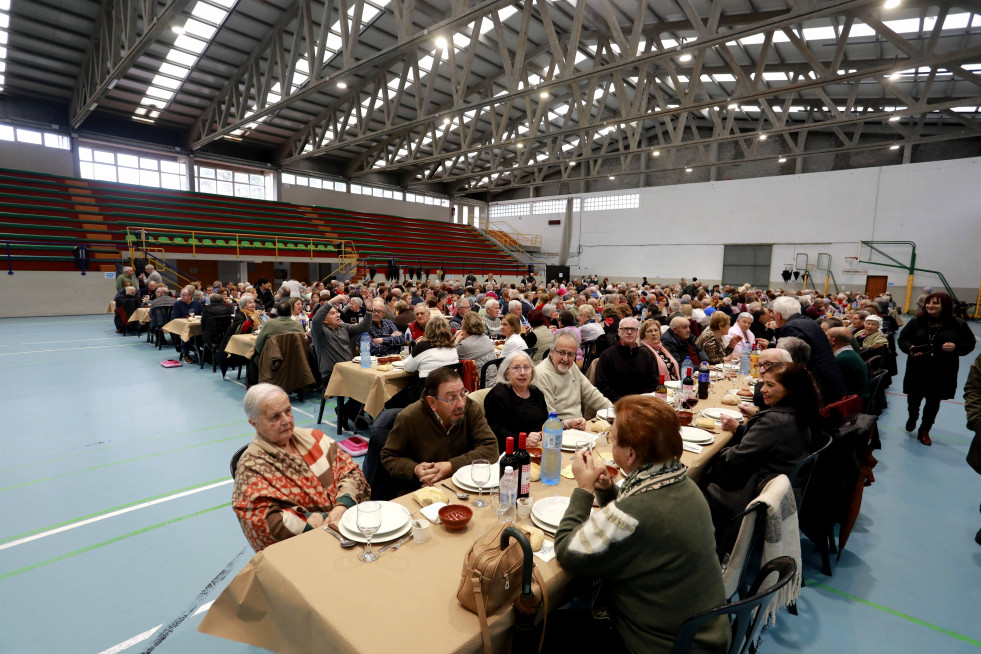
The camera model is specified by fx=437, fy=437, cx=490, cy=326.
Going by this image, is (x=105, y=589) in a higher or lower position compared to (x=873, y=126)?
lower

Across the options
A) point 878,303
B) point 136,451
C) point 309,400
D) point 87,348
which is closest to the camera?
point 136,451

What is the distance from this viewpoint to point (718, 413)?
3.36 metres

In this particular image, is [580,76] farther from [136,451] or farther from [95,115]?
[95,115]

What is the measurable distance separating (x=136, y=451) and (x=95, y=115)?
61.5 feet

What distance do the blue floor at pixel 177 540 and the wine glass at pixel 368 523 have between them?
1.27m

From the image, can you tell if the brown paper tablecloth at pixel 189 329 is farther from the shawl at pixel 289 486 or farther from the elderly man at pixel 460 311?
the shawl at pixel 289 486

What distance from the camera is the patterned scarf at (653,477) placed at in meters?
1.42

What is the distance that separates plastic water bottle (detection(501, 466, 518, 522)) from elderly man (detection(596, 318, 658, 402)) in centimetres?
248

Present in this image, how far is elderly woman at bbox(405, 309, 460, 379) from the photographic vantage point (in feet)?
13.6

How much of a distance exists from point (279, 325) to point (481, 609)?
5012mm

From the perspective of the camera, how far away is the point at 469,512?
5.90ft

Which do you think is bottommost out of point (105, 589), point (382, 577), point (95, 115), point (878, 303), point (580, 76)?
point (105, 589)

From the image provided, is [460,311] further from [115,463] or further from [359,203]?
[359,203]

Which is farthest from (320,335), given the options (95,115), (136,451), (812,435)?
(95,115)
